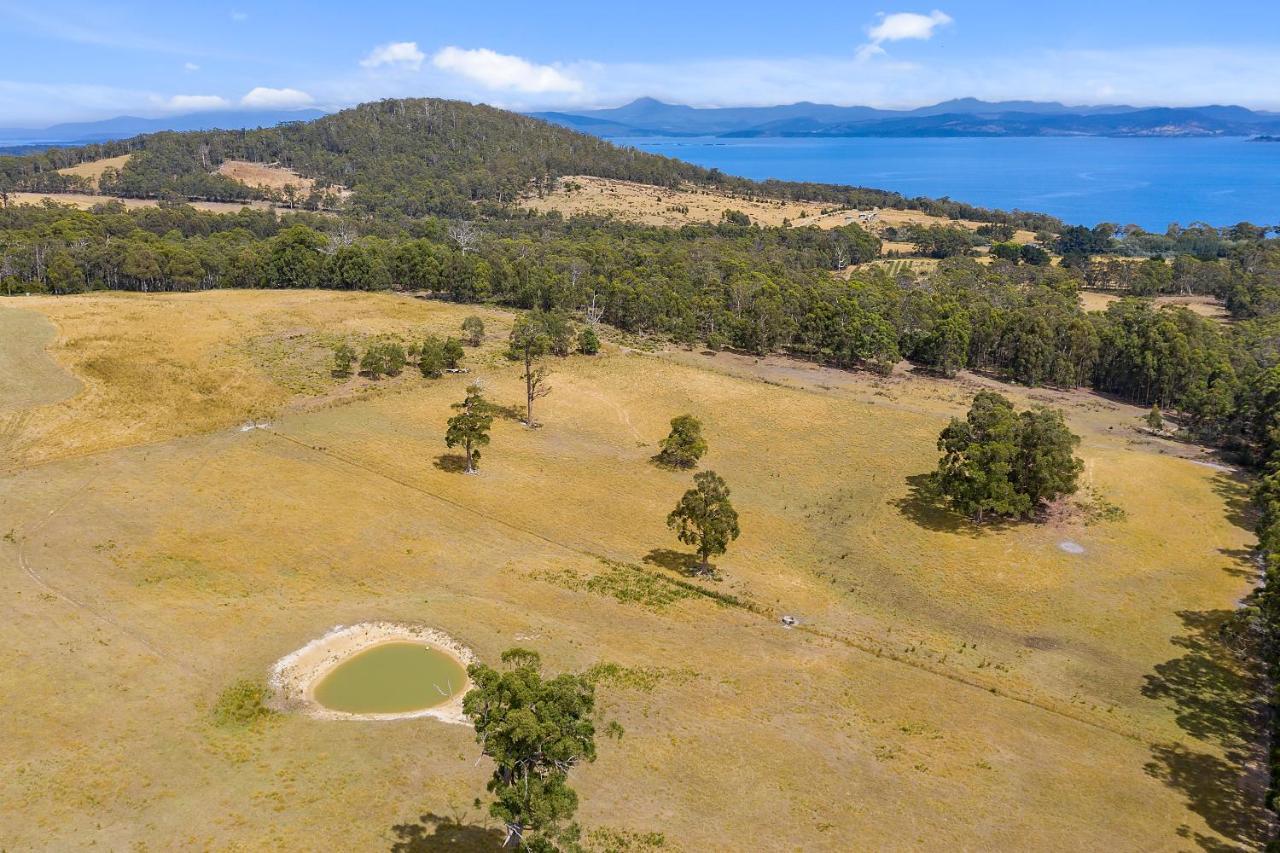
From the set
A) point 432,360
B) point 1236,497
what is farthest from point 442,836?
point 1236,497

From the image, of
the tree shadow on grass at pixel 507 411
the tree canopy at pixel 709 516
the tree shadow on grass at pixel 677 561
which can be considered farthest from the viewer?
the tree shadow on grass at pixel 507 411

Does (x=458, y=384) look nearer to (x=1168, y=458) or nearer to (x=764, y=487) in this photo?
(x=764, y=487)

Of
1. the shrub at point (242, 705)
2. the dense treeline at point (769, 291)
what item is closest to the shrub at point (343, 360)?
the dense treeline at point (769, 291)

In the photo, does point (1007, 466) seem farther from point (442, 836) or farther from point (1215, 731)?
point (442, 836)

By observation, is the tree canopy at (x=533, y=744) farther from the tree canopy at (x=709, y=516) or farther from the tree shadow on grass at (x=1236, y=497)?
the tree shadow on grass at (x=1236, y=497)

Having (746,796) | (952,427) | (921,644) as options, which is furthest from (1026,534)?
(746,796)
